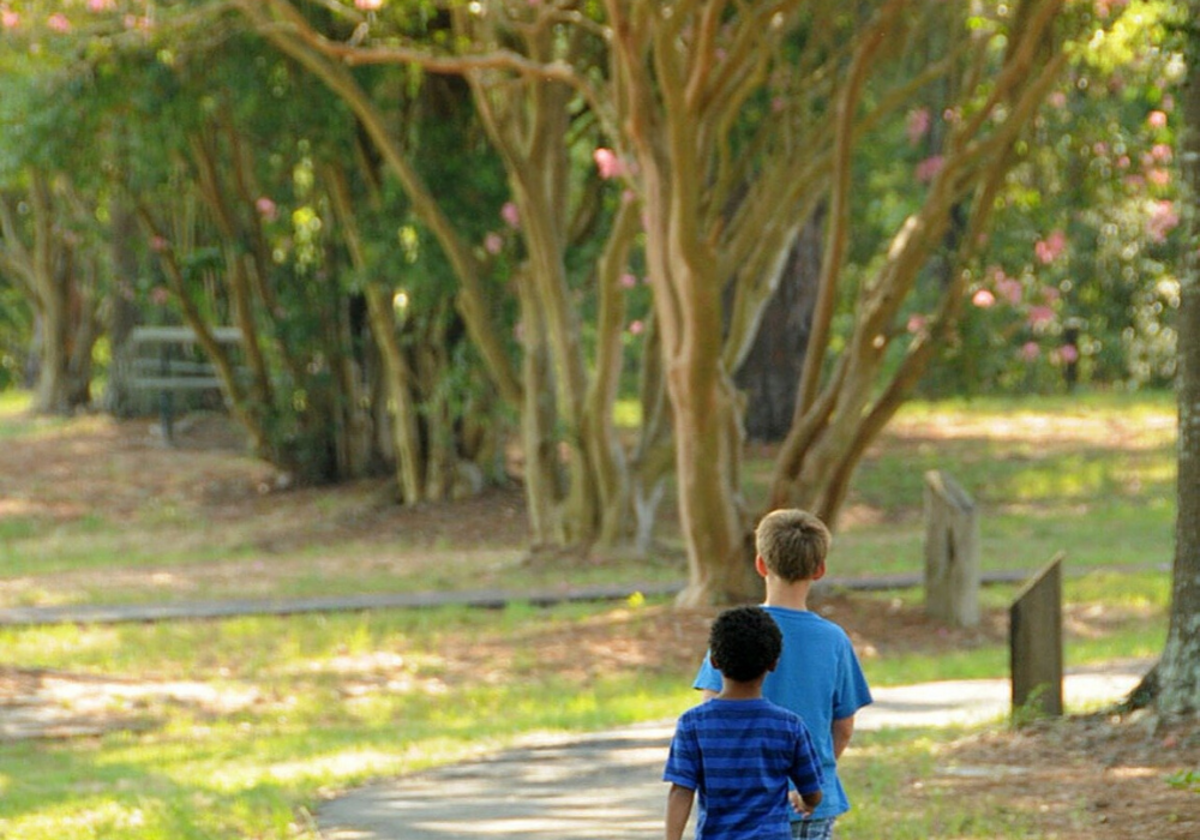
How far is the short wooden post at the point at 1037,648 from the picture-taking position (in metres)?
8.89

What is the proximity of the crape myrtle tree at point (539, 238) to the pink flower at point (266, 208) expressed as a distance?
3.30 meters

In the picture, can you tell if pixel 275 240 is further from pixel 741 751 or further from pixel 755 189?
pixel 741 751

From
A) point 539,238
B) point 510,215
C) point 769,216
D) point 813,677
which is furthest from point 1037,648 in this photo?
point 510,215

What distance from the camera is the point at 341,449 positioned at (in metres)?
26.3

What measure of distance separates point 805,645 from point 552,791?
3553mm

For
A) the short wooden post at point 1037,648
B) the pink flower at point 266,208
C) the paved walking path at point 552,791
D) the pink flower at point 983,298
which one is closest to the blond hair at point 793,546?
the paved walking path at point 552,791

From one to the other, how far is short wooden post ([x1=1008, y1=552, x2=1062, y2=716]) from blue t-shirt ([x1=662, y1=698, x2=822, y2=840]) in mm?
4205

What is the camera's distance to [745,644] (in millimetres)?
4809

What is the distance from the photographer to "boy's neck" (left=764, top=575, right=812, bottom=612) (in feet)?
17.4

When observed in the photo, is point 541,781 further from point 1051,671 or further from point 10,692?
point 10,692

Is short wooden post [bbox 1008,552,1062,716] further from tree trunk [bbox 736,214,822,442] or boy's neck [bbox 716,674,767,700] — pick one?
tree trunk [bbox 736,214,822,442]

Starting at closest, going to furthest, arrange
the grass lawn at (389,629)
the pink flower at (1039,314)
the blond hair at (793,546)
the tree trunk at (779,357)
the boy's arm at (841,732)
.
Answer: the blond hair at (793,546) → the boy's arm at (841,732) → the grass lawn at (389,629) → the pink flower at (1039,314) → the tree trunk at (779,357)

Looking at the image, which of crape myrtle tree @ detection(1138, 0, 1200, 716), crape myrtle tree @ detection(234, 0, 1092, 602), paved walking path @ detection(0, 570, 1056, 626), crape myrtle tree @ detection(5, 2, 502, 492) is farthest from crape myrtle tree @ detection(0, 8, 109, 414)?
crape myrtle tree @ detection(1138, 0, 1200, 716)

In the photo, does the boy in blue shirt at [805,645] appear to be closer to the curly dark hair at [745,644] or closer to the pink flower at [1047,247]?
the curly dark hair at [745,644]
